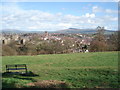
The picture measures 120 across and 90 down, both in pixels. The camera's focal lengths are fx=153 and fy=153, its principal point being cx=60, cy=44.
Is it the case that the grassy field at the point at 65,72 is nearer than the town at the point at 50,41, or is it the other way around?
the grassy field at the point at 65,72

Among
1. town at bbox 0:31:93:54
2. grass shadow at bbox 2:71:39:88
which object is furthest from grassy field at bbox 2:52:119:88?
town at bbox 0:31:93:54

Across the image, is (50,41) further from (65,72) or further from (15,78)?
(15,78)

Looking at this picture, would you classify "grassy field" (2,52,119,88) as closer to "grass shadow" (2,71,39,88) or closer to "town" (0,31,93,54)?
"grass shadow" (2,71,39,88)

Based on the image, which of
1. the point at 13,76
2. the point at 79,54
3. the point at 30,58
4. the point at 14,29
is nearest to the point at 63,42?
the point at 79,54

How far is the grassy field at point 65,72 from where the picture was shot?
3.19 metres

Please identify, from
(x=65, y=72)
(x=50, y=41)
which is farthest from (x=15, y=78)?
(x=50, y=41)

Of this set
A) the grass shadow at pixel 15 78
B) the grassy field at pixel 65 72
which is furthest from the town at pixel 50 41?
the grass shadow at pixel 15 78

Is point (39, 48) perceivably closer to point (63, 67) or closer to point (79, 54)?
point (63, 67)

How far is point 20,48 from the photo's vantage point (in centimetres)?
438

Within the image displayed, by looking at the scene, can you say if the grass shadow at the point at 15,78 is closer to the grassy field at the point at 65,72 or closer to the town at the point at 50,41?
the grassy field at the point at 65,72

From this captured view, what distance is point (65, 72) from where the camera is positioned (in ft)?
12.6

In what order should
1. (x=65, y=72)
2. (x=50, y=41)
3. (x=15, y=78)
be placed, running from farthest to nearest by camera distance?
1. (x=50, y=41)
2. (x=65, y=72)
3. (x=15, y=78)

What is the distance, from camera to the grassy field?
10.5 ft

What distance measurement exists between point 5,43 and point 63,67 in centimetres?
165
